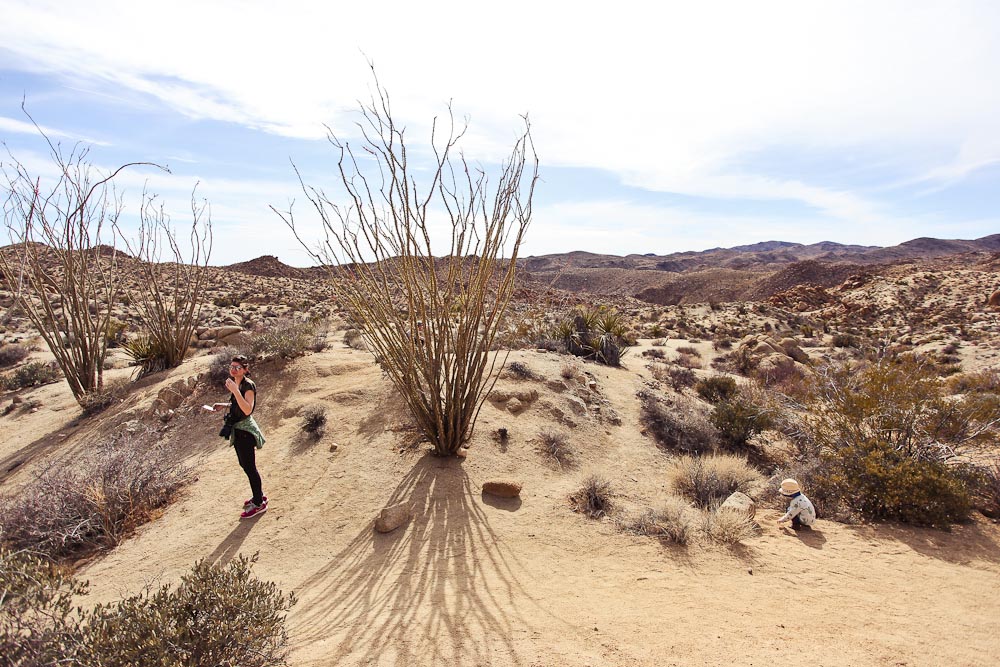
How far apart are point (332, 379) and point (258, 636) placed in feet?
18.1

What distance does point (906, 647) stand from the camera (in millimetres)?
3051

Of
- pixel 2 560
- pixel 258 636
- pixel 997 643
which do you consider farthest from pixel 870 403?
pixel 2 560

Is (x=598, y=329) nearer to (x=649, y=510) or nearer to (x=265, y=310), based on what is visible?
(x=649, y=510)

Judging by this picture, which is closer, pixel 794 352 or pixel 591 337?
pixel 591 337

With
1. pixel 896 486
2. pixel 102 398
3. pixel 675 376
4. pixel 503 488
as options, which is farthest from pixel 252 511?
pixel 675 376

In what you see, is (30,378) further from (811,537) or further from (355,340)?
(811,537)

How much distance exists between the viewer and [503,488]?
17.2ft

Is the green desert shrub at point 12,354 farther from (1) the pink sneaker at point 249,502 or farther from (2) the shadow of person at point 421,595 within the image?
(2) the shadow of person at point 421,595

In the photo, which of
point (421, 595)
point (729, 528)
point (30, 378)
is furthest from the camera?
point (30, 378)

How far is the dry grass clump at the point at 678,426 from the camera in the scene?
7219mm

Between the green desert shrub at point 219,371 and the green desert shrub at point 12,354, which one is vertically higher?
the green desert shrub at point 219,371

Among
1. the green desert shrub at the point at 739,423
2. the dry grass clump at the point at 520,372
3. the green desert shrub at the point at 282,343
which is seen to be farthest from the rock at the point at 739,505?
the green desert shrub at the point at 282,343

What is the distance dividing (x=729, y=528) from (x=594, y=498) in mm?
1324

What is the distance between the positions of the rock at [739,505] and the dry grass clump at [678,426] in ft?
6.14
